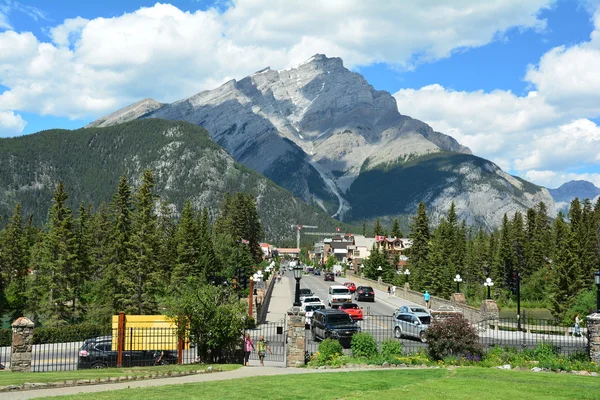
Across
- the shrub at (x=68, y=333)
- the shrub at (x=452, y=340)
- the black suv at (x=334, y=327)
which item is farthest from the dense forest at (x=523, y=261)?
the shrub at (x=68, y=333)

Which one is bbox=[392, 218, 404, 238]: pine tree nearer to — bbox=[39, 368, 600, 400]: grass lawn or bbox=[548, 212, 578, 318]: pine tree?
bbox=[548, 212, 578, 318]: pine tree

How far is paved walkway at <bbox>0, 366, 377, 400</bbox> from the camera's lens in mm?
15295

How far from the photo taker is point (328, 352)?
2317 cm

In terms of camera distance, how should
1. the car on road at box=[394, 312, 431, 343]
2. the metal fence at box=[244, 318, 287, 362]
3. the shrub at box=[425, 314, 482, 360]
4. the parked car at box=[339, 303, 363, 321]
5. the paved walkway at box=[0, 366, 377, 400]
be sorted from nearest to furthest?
the paved walkway at box=[0, 366, 377, 400] < the shrub at box=[425, 314, 482, 360] < the metal fence at box=[244, 318, 287, 362] < the car on road at box=[394, 312, 431, 343] < the parked car at box=[339, 303, 363, 321]

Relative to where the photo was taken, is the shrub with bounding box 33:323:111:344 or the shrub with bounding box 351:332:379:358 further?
the shrub with bounding box 33:323:111:344

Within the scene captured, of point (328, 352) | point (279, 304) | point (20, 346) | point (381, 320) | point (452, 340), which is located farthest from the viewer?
point (279, 304)

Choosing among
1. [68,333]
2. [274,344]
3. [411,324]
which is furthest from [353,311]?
[68,333]

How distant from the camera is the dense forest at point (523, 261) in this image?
2149 inches

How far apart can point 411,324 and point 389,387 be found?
17.5 m

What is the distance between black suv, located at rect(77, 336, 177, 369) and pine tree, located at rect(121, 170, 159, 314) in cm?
1875

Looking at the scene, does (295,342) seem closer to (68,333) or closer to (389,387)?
(389,387)

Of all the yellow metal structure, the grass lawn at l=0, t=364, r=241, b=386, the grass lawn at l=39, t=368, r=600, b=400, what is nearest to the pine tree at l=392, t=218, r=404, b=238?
the yellow metal structure

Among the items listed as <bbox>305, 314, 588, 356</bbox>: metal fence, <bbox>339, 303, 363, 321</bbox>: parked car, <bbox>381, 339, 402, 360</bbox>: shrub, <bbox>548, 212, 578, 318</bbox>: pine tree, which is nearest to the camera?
<bbox>381, 339, 402, 360</bbox>: shrub

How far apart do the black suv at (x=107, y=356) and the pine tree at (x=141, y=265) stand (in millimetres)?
18752
